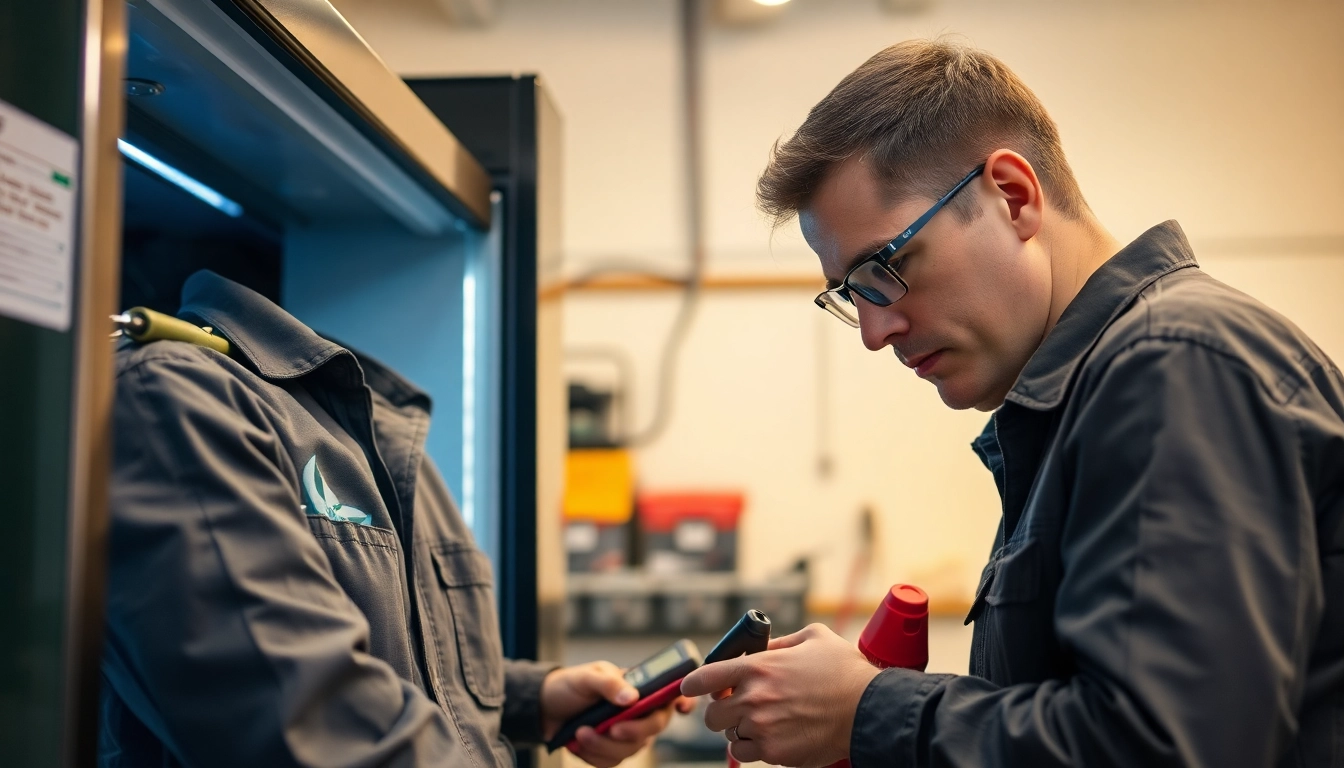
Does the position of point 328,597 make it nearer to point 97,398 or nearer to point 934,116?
point 97,398

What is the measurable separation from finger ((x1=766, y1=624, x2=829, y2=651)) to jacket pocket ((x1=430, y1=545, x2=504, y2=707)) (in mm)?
329

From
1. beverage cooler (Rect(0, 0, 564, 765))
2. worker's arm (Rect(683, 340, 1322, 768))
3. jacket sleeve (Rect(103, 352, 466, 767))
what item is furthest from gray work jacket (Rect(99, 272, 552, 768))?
worker's arm (Rect(683, 340, 1322, 768))

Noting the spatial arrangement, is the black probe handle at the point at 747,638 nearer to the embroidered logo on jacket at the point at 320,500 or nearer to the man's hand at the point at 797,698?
the man's hand at the point at 797,698

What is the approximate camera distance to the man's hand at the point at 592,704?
1248 mm

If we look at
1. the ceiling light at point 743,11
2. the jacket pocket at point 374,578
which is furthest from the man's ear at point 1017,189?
the ceiling light at point 743,11

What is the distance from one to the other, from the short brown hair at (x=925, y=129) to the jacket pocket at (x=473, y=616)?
0.51 meters

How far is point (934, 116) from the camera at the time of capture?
97 cm

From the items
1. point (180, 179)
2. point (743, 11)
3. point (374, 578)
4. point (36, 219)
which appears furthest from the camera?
point (743, 11)

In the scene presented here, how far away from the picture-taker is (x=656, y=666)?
4.11ft

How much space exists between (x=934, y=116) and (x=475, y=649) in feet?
2.31

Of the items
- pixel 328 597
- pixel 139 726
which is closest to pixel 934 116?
pixel 328 597

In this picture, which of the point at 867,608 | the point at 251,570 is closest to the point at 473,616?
the point at 251,570

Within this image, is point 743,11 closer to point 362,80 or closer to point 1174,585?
point 362,80

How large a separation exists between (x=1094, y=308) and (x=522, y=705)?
2.62 feet
